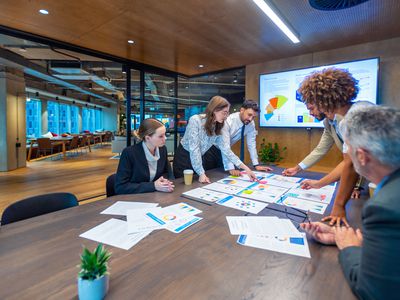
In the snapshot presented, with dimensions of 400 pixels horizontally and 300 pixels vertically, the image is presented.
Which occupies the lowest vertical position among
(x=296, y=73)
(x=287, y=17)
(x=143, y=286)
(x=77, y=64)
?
(x=143, y=286)

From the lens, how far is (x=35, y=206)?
1378 mm

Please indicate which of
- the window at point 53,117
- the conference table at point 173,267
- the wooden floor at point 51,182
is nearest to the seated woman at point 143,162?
the conference table at point 173,267

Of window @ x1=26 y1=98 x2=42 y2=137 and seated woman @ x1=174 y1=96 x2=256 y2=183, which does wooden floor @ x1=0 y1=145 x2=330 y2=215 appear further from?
window @ x1=26 y1=98 x2=42 y2=137

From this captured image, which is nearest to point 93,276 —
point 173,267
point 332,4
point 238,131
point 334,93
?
point 173,267

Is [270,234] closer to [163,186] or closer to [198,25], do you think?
[163,186]

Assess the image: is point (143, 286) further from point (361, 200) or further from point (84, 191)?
point (84, 191)

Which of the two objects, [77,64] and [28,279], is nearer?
[28,279]

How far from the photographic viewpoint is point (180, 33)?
338cm

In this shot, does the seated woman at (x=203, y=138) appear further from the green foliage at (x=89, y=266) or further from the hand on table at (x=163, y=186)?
the green foliage at (x=89, y=266)

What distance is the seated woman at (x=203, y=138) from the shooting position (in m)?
2.12

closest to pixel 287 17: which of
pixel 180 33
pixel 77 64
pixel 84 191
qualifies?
pixel 180 33

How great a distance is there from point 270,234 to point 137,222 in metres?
0.62

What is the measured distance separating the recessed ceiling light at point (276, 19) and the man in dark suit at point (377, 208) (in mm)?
2185

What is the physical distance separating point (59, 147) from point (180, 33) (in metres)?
9.43
